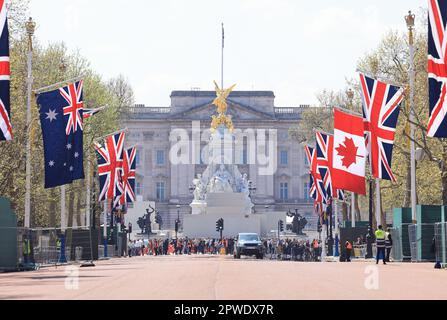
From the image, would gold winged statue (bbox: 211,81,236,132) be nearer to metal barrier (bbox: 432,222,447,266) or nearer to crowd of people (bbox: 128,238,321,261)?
crowd of people (bbox: 128,238,321,261)

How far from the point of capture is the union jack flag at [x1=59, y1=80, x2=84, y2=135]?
48.0 m

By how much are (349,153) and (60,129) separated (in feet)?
39.7

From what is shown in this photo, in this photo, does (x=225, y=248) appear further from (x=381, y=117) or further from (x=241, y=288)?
(x=241, y=288)

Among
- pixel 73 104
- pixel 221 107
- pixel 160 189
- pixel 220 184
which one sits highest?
pixel 221 107

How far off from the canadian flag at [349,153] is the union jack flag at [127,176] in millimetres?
21379

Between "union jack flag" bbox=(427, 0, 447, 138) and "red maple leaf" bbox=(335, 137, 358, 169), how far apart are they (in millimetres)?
16147

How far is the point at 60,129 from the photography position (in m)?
47.8

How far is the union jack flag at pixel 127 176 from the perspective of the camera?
70.8 meters

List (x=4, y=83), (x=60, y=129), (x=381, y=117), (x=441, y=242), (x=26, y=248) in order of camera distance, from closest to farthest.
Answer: (x=4, y=83), (x=441, y=242), (x=381, y=117), (x=26, y=248), (x=60, y=129)

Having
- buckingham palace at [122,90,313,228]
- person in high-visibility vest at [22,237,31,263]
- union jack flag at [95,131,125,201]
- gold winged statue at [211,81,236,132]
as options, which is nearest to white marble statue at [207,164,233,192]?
gold winged statue at [211,81,236,132]

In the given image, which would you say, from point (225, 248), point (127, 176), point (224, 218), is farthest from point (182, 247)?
point (127, 176)

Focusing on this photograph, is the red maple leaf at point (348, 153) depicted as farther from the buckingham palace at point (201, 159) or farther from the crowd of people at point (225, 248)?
the buckingham palace at point (201, 159)

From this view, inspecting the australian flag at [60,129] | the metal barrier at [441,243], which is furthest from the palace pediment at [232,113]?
the metal barrier at [441,243]
